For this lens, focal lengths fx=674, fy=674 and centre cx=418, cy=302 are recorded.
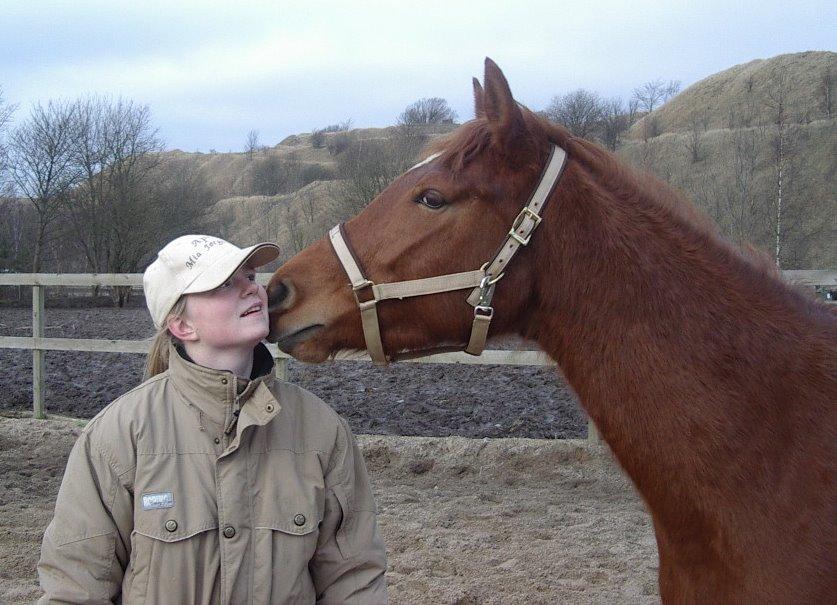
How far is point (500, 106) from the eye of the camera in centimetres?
195

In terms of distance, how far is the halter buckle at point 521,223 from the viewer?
195 cm

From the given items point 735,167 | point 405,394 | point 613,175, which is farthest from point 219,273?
point 735,167

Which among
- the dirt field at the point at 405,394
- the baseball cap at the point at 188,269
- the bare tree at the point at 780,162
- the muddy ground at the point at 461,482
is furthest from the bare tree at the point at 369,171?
the baseball cap at the point at 188,269

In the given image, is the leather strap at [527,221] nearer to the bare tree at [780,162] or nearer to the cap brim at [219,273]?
the cap brim at [219,273]

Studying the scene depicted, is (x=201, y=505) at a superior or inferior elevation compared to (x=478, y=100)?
inferior

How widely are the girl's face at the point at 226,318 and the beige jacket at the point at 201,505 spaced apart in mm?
106

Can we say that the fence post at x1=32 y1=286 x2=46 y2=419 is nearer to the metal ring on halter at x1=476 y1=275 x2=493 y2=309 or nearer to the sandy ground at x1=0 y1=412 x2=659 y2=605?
the sandy ground at x1=0 y1=412 x2=659 y2=605

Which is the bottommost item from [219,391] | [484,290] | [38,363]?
[38,363]

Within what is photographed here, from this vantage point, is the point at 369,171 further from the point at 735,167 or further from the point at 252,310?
the point at 252,310

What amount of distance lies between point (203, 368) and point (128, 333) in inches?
567

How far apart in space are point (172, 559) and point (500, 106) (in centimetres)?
151

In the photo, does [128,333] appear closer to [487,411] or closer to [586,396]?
[487,411]

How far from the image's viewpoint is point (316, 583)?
1970mm

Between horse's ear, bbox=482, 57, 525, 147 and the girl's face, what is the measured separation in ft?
2.82
